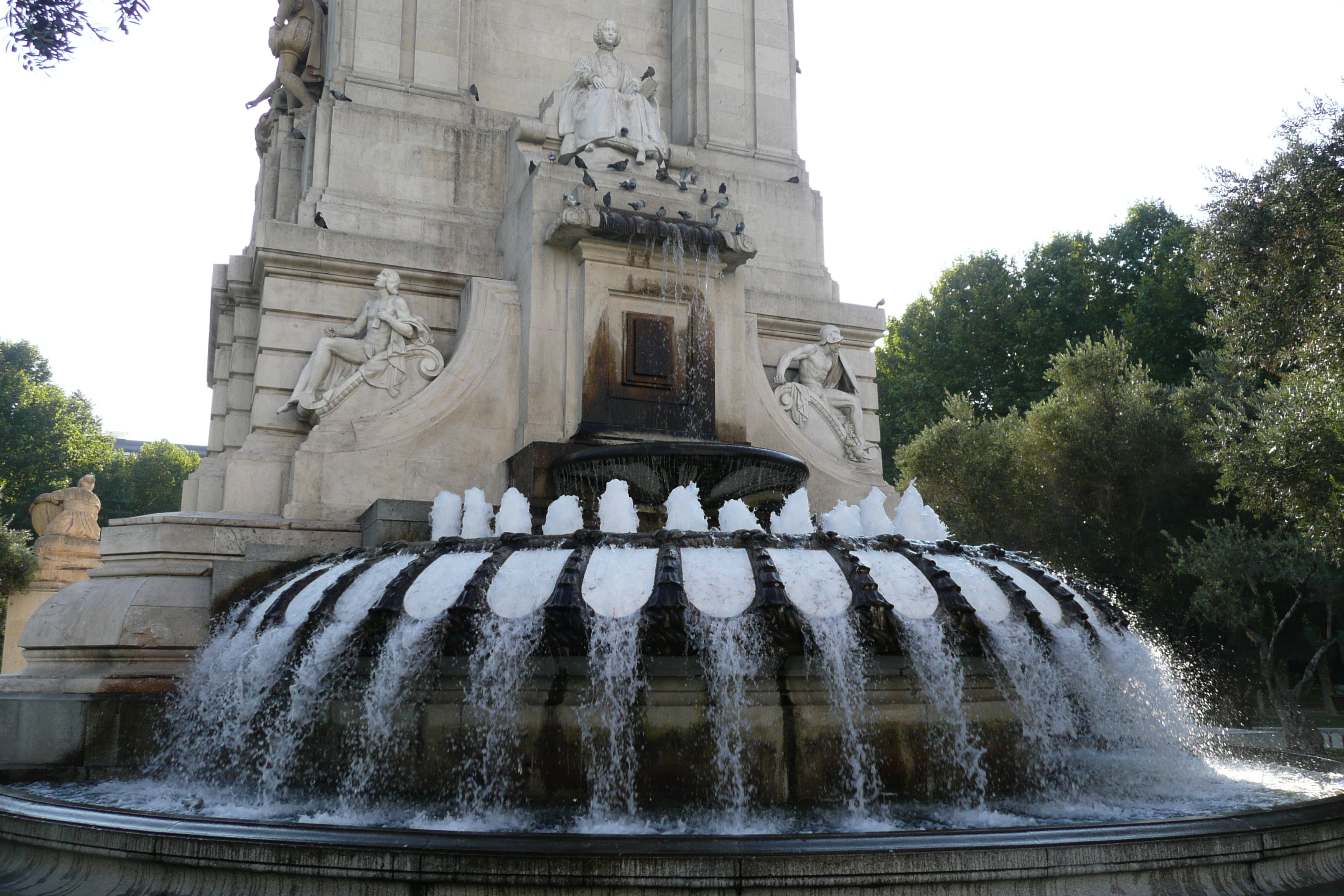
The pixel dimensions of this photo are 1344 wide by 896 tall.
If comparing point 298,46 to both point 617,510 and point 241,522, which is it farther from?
point 617,510

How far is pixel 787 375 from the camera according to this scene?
523 inches

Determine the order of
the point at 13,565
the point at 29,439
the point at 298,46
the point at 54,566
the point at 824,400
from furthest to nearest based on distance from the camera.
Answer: the point at 29,439
the point at 13,565
the point at 54,566
the point at 298,46
the point at 824,400

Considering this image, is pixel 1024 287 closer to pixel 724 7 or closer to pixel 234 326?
pixel 724 7

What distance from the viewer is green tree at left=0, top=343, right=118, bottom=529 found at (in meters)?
41.5

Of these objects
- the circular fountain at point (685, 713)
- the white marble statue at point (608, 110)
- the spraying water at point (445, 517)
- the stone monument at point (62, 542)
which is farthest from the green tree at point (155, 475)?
the circular fountain at point (685, 713)

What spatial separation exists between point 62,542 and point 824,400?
18.1 meters

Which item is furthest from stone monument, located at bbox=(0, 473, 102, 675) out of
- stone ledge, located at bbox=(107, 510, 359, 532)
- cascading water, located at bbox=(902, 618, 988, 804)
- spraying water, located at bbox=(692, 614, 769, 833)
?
cascading water, located at bbox=(902, 618, 988, 804)

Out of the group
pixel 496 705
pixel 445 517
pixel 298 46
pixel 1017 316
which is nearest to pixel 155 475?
pixel 1017 316

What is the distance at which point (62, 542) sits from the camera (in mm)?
23156

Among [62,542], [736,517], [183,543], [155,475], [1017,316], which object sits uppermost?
[1017,316]

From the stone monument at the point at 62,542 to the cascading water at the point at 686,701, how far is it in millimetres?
18424

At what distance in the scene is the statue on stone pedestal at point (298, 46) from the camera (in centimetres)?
1530

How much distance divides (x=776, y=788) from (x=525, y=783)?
137 centimetres

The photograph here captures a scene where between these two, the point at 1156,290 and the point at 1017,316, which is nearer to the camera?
the point at 1156,290
